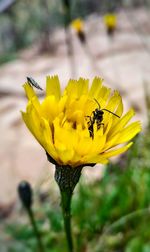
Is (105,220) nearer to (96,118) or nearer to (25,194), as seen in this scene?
(25,194)

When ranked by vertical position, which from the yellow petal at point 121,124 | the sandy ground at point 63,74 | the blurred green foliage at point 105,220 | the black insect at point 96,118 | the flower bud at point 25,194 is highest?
the sandy ground at point 63,74

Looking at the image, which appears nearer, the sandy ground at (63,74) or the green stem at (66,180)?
the green stem at (66,180)

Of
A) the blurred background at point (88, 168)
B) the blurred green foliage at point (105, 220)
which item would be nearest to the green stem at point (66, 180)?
the blurred background at point (88, 168)

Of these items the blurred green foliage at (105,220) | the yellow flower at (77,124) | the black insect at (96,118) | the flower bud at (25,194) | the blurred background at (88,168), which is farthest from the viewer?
the blurred background at (88,168)

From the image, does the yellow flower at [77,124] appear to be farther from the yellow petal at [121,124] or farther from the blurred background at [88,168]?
the blurred background at [88,168]

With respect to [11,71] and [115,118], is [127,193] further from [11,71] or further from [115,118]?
[11,71]

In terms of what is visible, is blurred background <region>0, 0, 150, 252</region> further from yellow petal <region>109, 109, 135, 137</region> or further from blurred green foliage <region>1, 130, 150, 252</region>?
yellow petal <region>109, 109, 135, 137</region>

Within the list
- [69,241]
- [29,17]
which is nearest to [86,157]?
[69,241]

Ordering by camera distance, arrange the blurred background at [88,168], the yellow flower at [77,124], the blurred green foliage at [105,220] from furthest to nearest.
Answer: the blurred background at [88,168] < the blurred green foliage at [105,220] < the yellow flower at [77,124]
